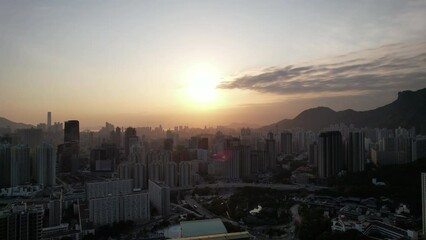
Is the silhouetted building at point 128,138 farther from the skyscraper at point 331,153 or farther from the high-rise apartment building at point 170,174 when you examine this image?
the skyscraper at point 331,153

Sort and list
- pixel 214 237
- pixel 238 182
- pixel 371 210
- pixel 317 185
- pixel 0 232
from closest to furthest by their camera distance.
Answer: pixel 214 237 < pixel 0 232 < pixel 371 210 < pixel 317 185 < pixel 238 182

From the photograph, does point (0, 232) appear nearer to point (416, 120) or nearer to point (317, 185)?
point (317, 185)

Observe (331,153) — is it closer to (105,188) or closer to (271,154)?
(271,154)

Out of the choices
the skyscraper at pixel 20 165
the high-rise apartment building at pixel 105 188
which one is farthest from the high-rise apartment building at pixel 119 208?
the skyscraper at pixel 20 165

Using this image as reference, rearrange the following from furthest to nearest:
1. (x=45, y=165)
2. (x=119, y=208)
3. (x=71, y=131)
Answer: (x=71, y=131) → (x=45, y=165) → (x=119, y=208)

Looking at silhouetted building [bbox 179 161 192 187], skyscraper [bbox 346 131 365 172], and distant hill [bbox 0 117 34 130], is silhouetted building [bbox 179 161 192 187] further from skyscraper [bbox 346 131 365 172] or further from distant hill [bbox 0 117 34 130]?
distant hill [bbox 0 117 34 130]

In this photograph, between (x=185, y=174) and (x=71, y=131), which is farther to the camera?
(x=71, y=131)

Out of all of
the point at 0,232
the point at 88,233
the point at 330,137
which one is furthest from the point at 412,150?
the point at 0,232

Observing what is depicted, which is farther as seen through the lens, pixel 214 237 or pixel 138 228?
pixel 138 228

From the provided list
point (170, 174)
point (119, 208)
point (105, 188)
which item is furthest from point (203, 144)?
point (119, 208)
